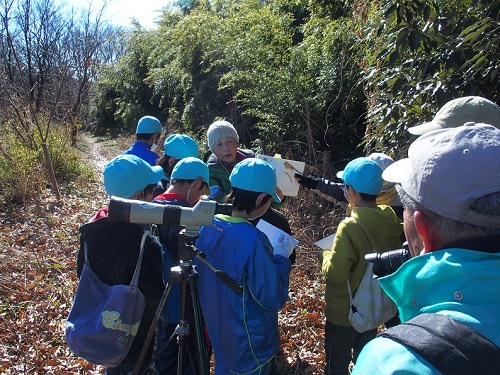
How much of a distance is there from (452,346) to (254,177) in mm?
1617

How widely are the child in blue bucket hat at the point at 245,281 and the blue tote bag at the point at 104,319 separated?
0.37 meters

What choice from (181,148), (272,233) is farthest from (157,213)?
(181,148)

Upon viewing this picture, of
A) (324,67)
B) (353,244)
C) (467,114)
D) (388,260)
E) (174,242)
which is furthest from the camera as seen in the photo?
(324,67)

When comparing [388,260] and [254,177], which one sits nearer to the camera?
[388,260]

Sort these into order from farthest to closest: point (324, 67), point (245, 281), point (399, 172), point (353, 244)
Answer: point (324, 67)
point (353, 244)
point (245, 281)
point (399, 172)

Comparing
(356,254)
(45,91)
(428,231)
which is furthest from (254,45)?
(45,91)

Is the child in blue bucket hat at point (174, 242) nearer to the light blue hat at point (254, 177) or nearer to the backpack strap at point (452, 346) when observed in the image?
the light blue hat at point (254, 177)

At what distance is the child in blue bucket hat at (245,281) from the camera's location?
222cm

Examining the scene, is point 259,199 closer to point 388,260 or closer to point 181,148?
point 388,260

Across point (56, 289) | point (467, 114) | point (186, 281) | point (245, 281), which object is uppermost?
point (467, 114)

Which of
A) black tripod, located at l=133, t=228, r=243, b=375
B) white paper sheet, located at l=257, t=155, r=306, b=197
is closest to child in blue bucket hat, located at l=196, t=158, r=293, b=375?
black tripod, located at l=133, t=228, r=243, b=375

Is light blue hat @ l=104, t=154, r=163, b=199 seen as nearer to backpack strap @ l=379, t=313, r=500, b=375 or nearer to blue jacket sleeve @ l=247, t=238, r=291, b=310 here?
blue jacket sleeve @ l=247, t=238, r=291, b=310

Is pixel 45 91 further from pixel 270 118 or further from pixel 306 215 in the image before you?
pixel 306 215

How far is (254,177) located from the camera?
2.34 metres
